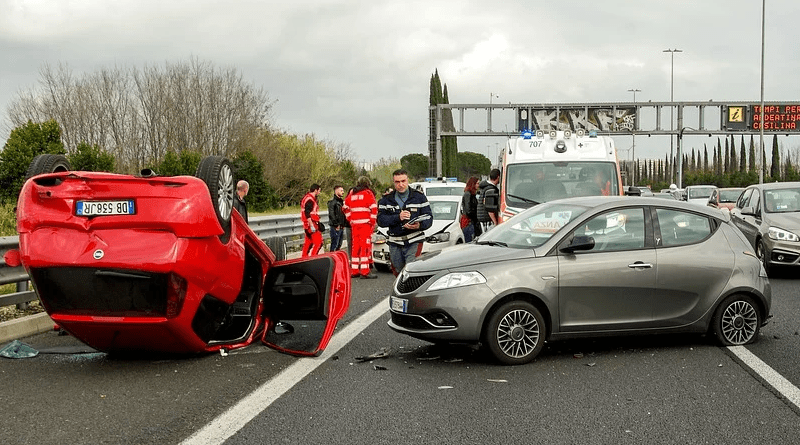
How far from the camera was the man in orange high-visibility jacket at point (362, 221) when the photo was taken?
14.9m

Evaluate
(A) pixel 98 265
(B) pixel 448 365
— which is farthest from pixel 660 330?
(A) pixel 98 265

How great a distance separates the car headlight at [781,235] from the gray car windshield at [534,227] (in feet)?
24.5

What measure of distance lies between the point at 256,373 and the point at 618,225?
343cm

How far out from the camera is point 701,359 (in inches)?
297

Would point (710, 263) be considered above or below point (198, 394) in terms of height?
above

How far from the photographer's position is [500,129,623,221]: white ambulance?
14.0m

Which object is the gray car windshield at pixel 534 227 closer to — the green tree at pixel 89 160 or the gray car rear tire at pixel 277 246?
the gray car rear tire at pixel 277 246

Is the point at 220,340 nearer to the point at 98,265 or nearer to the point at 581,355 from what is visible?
the point at 98,265

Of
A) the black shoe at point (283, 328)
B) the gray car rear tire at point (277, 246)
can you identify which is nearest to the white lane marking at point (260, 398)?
the black shoe at point (283, 328)

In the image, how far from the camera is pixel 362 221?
48.9 feet

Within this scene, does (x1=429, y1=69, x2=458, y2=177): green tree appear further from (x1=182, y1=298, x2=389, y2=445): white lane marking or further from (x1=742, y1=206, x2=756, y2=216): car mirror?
(x1=182, y1=298, x2=389, y2=445): white lane marking

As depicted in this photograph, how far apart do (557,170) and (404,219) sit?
14.0ft

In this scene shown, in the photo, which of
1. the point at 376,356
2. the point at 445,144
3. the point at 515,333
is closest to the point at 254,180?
the point at 376,356

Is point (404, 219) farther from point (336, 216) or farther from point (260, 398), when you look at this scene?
point (336, 216)
